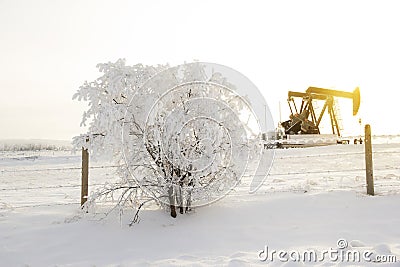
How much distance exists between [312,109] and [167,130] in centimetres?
2180

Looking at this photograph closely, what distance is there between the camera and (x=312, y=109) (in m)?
25.9

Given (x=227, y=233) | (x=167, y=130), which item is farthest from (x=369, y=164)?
(x=167, y=130)

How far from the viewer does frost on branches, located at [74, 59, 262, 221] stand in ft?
19.3

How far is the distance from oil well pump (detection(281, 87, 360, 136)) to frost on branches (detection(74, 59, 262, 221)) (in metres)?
20.4

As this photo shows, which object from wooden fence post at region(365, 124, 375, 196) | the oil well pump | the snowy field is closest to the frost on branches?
the snowy field

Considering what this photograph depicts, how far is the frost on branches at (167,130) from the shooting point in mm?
5877

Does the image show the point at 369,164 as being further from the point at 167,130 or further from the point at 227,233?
the point at 167,130

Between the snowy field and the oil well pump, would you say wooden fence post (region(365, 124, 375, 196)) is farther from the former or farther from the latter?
the oil well pump

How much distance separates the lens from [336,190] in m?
7.25

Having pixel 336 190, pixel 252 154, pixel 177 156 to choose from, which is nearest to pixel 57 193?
pixel 177 156

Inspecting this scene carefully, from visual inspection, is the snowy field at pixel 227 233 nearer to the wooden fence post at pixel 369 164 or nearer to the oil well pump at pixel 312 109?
the wooden fence post at pixel 369 164

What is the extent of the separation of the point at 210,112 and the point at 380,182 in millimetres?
4634

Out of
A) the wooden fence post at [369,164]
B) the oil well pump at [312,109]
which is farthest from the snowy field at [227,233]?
the oil well pump at [312,109]

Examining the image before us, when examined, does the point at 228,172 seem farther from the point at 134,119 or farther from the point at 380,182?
the point at 380,182
